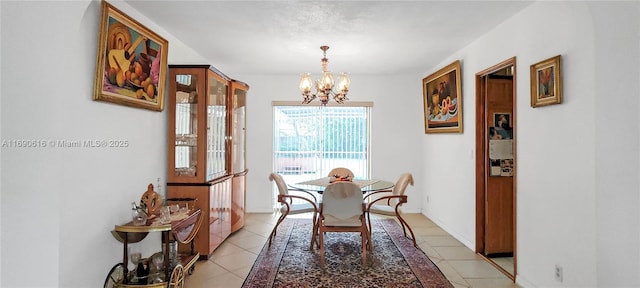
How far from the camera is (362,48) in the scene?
3855 millimetres

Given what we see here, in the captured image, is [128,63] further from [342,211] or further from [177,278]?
[342,211]

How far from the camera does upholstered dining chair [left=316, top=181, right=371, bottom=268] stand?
3221mm

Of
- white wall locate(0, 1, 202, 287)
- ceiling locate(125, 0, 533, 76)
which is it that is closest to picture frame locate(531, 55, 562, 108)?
ceiling locate(125, 0, 533, 76)

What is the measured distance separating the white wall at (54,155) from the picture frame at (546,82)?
325cm

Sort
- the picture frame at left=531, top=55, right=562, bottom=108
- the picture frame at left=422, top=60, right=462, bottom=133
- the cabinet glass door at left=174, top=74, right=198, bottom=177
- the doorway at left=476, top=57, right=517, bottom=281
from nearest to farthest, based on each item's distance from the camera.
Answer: the picture frame at left=531, top=55, right=562, bottom=108
the cabinet glass door at left=174, top=74, right=198, bottom=177
the doorway at left=476, top=57, right=517, bottom=281
the picture frame at left=422, top=60, right=462, bottom=133

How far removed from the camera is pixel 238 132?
4.58 meters

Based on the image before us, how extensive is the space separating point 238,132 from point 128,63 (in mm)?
2255

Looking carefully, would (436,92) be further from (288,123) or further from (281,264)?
(281,264)

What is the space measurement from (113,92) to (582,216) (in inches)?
132

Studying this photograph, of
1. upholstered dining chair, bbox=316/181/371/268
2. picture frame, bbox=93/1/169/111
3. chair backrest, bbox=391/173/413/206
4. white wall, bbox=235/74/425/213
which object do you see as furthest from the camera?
white wall, bbox=235/74/425/213

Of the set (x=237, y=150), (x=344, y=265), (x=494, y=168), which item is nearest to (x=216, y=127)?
(x=237, y=150)

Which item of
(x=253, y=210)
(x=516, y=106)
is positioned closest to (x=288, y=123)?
(x=253, y=210)

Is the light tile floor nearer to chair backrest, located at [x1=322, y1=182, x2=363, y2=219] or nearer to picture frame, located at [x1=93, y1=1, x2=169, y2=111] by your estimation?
chair backrest, located at [x1=322, y1=182, x2=363, y2=219]

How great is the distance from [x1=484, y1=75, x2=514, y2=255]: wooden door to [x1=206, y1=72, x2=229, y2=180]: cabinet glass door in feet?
10.1
